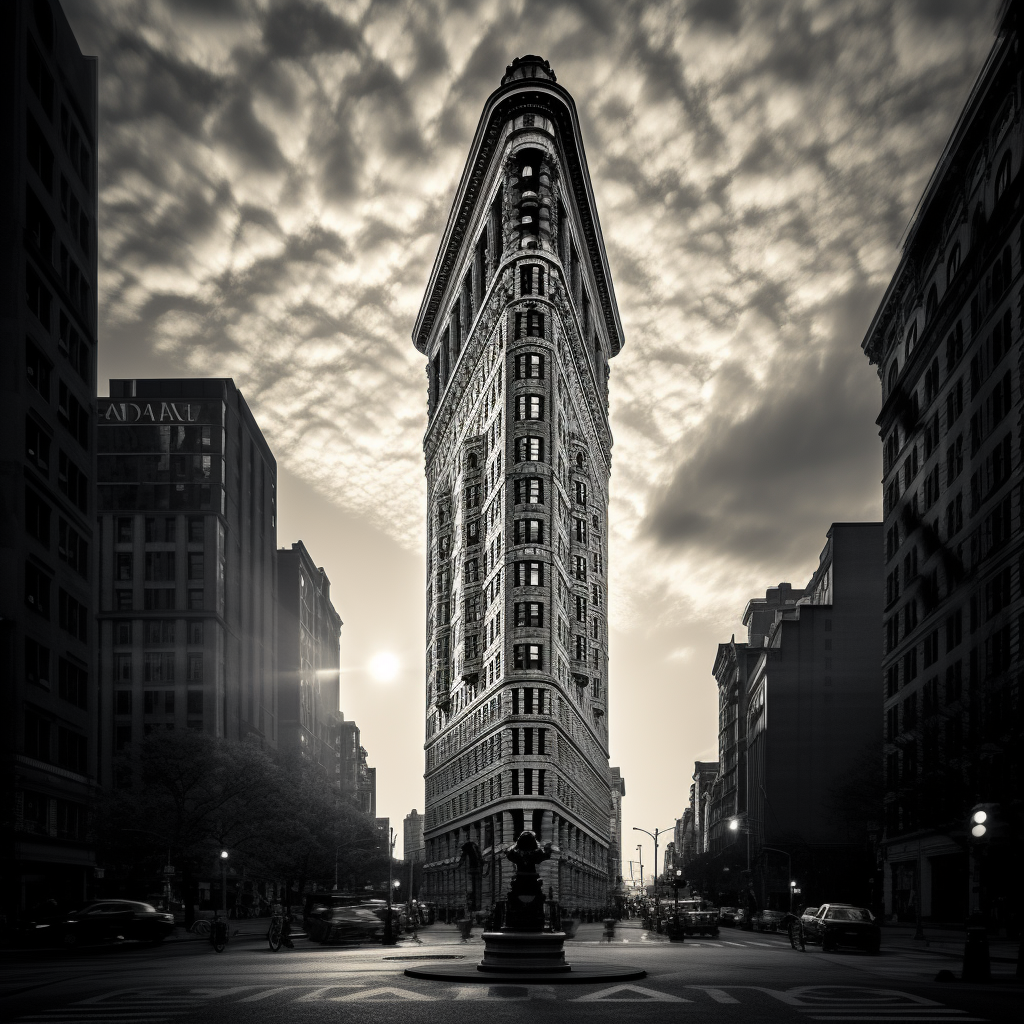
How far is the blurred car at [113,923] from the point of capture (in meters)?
45.0

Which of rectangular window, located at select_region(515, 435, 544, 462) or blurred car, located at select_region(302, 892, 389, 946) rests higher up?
rectangular window, located at select_region(515, 435, 544, 462)

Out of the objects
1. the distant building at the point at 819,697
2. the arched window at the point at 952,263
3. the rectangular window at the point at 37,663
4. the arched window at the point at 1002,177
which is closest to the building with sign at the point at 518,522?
the distant building at the point at 819,697

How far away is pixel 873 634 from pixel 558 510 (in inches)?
2434

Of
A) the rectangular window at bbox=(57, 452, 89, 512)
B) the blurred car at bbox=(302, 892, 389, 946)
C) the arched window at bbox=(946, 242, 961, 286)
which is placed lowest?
the blurred car at bbox=(302, 892, 389, 946)

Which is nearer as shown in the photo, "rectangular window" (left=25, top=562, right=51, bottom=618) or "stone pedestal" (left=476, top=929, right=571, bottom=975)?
"stone pedestal" (left=476, top=929, right=571, bottom=975)

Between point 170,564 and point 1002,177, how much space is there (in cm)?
10534

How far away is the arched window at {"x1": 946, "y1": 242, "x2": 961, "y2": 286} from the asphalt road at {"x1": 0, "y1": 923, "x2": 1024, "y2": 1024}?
48.0m

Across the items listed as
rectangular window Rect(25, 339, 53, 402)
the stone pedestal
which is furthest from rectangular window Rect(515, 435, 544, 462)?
the stone pedestal

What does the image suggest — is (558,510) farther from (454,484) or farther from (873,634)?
(873,634)

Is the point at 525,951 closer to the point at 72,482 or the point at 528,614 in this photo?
the point at 72,482

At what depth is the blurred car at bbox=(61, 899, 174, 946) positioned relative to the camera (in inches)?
1770

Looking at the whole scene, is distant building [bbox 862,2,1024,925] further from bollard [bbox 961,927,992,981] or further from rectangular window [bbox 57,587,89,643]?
rectangular window [bbox 57,587,89,643]

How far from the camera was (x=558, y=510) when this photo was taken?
4532 inches

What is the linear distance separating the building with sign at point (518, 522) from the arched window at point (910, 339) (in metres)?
34.4
